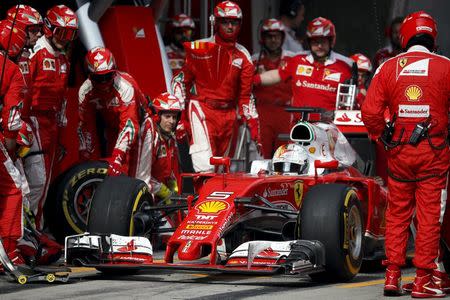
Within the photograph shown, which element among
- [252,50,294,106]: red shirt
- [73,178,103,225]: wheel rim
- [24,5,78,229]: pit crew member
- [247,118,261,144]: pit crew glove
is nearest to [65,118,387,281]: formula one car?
[73,178,103,225]: wheel rim

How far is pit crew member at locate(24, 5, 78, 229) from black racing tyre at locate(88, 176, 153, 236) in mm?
1698

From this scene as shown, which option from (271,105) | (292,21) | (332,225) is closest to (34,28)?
(332,225)

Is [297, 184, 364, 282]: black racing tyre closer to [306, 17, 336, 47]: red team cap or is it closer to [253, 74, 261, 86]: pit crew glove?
[306, 17, 336, 47]: red team cap

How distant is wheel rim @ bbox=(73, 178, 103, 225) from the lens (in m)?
13.3

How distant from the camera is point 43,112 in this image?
43.8ft

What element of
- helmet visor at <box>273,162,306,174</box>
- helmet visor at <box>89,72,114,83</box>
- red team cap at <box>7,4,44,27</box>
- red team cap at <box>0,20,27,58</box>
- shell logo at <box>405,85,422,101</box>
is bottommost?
helmet visor at <box>273,162,306,174</box>

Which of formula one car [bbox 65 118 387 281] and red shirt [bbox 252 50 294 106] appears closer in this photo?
formula one car [bbox 65 118 387 281]

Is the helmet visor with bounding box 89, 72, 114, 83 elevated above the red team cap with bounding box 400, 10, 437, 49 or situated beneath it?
situated beneath

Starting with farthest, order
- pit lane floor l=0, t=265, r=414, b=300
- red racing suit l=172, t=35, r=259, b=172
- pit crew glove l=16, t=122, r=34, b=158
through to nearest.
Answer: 1. red racing suit l=172, t=35, r=259, b=172
2. pit crew glove l=16, t=122, r=34, b=158
3. pit lane floor l=0, t=265, r=414, b=300

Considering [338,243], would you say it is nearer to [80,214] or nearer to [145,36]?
[80,214]

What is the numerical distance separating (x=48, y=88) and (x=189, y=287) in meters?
3.46

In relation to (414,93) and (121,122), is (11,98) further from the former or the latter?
(414,93)

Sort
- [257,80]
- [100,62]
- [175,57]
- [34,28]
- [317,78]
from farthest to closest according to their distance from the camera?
[175,57]
[257,80]
[317,78]
[100,62]
[34,28]

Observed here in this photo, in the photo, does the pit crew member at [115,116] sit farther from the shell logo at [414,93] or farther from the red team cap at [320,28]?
the shell logo at [414,93]
